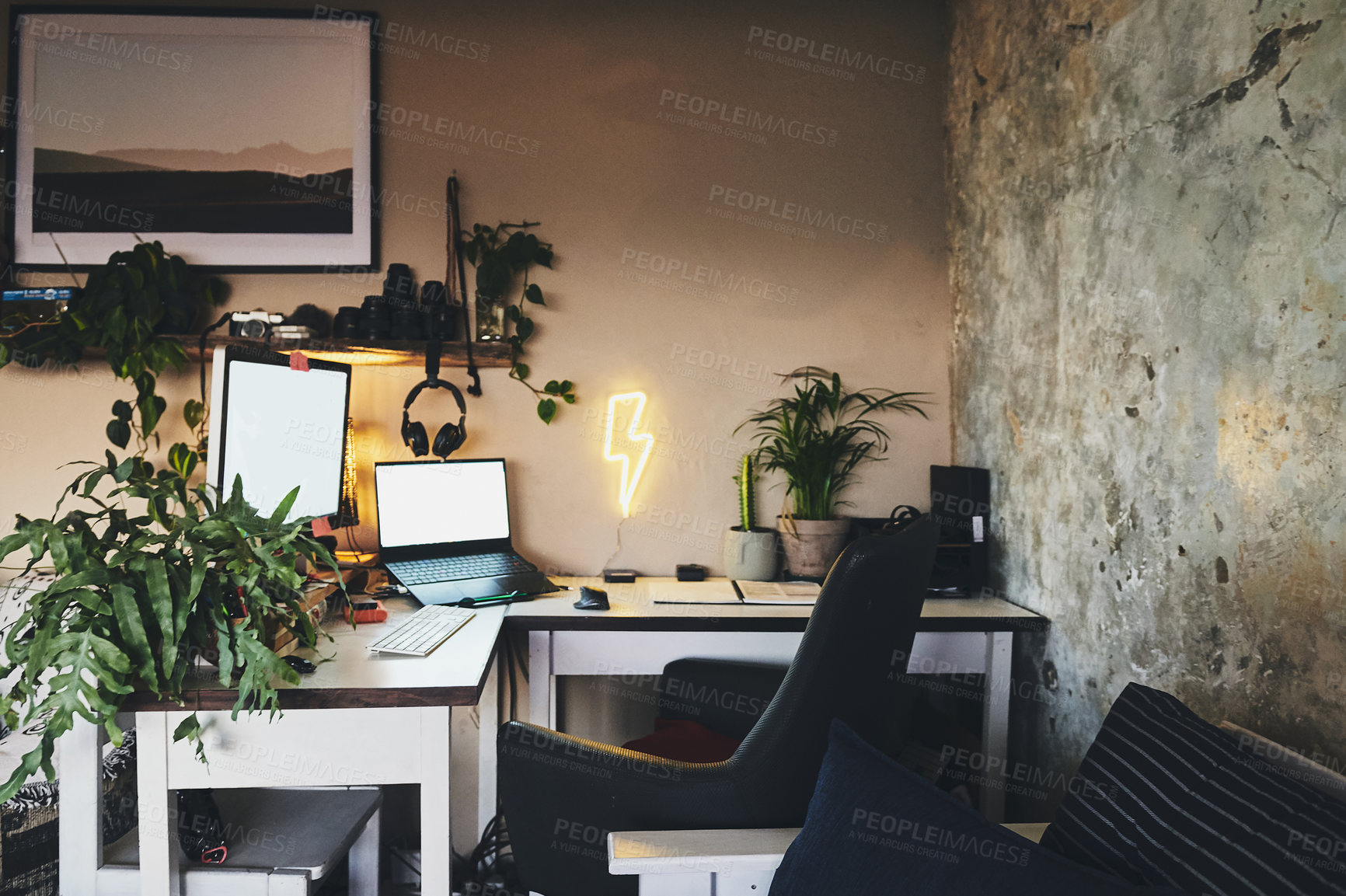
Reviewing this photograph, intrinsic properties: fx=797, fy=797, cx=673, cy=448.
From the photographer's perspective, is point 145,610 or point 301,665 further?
point 301,665

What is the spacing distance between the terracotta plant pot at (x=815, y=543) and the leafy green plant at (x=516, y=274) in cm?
87

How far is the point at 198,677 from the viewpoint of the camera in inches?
56.6

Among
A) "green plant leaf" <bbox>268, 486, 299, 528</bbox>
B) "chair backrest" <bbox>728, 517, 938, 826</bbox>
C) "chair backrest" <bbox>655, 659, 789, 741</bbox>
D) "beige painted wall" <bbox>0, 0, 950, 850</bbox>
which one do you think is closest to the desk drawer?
"green plant leaf" <bbox>268, 486, 299, 528</bbox>

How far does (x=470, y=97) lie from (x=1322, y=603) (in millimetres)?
2633

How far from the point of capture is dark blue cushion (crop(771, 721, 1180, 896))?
0.87 meters

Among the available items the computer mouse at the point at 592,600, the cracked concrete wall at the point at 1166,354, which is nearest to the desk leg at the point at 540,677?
the computer mouse at the point at 592,600

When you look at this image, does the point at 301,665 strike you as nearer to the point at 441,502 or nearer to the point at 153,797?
the point at 153,797

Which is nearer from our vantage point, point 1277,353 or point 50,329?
point 1277,353

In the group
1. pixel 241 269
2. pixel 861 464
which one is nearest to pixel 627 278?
pixel 861 464

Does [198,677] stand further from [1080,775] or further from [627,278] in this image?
[627,278]

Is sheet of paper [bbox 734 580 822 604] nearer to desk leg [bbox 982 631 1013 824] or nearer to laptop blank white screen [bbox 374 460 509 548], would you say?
desk leg [bbox 982 631 1013 824]

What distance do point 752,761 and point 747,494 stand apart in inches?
55.1

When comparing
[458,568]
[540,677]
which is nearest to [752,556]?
[540,677]

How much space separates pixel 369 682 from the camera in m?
1.44
